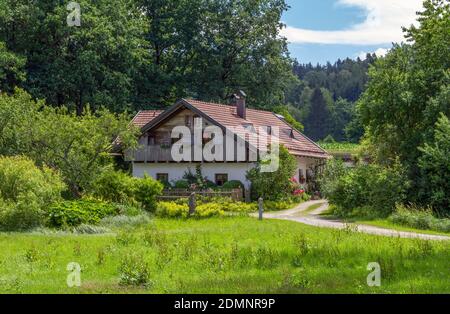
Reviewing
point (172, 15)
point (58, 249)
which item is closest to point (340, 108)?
point (172, 15)

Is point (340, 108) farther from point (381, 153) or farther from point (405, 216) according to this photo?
point (405, 216)

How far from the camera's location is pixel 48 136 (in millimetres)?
32188

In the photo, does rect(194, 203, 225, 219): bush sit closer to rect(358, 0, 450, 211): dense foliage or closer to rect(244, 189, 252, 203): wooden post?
rect(244, 189, 252, 203): wooden post

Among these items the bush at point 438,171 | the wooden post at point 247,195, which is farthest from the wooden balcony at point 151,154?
the bush at point 438,171

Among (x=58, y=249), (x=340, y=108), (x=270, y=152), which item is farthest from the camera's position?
(x=340, y=108)

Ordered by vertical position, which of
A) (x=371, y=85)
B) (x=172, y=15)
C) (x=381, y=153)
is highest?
(x=172, y=15)

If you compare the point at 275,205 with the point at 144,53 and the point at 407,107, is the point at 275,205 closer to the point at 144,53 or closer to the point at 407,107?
the point at 407,107

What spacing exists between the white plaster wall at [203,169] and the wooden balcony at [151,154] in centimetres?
63

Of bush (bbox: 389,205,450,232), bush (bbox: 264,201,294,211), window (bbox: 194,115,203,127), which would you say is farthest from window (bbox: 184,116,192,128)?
bush (bbox: 389,205,450,232)

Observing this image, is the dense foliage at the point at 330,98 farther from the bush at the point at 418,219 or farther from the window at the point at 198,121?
the bush at the point at 418,219

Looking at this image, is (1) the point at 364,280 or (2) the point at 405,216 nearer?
(1) the point at 364,280

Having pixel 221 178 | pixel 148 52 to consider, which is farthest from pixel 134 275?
pixel 148 52

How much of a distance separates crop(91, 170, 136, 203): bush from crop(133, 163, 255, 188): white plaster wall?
987cm

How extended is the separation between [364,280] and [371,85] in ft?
78.5
